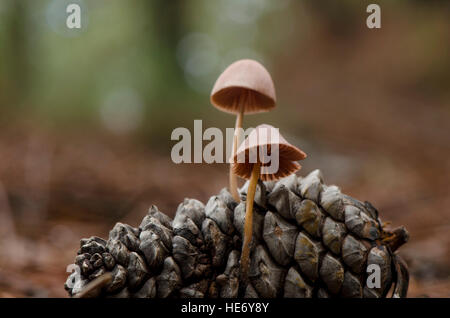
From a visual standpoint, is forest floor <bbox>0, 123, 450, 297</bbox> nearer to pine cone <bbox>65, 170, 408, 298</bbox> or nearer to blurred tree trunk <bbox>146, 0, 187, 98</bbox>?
pine cone <bbox>65, 170, 408, 298</bbox>

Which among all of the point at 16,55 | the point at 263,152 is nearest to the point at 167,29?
the point at 16,55

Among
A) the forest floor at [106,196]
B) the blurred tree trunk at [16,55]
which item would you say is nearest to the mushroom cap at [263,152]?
the forest floor at [106,196]

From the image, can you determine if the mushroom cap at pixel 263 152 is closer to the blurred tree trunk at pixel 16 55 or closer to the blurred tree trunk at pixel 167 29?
the blurred tree trunk at pixel 167 29

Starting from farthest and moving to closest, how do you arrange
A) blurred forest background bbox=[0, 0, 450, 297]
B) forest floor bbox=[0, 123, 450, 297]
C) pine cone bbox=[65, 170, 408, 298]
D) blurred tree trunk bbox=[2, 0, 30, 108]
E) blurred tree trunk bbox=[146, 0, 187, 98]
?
blurred tree trunk bbox=[146, 0, 187, 98]
blurred tree trunk bbox=[2, 0, 30, 108]
blurred forest background bbox=[0, 0, 450, 297]
forest floor bbox=[0, 123, 450, 297]
pine cone bbox=[65, 170, 408, 298]

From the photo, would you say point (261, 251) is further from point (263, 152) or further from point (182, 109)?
point (182, 109)

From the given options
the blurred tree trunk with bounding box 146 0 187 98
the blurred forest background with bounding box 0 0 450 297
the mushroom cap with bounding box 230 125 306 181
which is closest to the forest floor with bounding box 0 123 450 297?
the blurred forest background with bounding box 0 0 450 297
